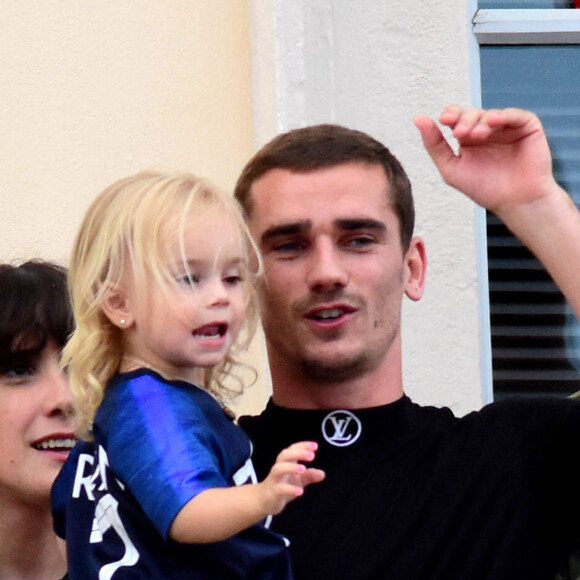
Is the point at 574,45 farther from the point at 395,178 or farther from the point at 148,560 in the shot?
the point at 148,560

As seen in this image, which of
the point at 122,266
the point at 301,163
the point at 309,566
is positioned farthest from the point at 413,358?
the point at 122,266

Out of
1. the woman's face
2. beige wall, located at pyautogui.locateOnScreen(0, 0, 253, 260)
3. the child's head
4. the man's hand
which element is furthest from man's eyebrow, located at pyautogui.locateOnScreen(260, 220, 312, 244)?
beige wall, located at pyautogui.locateOnScreen(0, 0, 253, 260)

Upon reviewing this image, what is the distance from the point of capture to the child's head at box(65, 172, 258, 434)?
240cm

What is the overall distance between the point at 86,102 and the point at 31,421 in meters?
0.97

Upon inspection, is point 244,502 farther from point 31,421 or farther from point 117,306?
point 31,421

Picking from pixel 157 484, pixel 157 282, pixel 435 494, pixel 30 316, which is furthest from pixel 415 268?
pixel 157 484

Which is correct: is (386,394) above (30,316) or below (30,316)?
below

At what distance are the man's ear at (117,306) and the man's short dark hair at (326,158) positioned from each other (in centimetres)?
59

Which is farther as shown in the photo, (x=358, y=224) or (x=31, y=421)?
(x=31, y=421)

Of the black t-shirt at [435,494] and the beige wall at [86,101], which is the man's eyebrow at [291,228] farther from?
the beige wall at [86,101]

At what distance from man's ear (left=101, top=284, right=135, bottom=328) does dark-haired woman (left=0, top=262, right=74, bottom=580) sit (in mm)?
612

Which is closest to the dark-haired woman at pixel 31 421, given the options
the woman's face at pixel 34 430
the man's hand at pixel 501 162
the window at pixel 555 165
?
the woman's face at pixel 34 430

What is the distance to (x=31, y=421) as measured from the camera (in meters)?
3.05

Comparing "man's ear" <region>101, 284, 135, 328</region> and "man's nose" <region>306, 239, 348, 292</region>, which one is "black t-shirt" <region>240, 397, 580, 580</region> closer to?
"man's nose" <region>306, 239, 348, 292</region>
